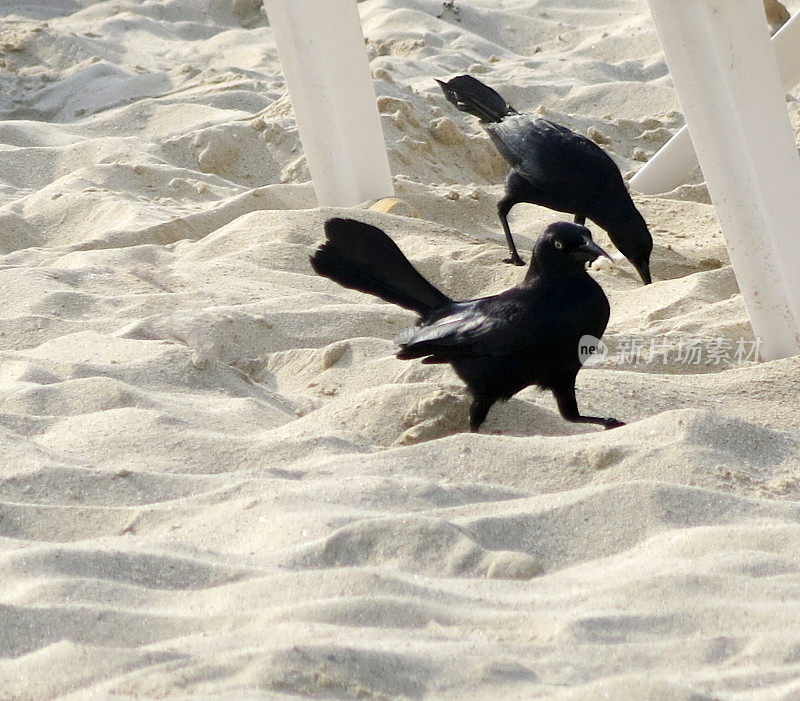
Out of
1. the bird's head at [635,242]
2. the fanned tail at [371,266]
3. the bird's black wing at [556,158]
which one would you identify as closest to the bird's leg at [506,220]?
the bird's black wing at [556,158]

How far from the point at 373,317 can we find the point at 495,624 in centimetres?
200

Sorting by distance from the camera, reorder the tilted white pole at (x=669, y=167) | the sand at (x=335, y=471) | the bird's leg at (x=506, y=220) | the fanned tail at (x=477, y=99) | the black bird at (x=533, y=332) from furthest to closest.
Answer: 1. the tilted white pole at (x=669, y=167)
2. the fanned tail at (x=477, y=99)
3. the bird's leg at (x=506, y=220)
4. the black bird at (x=533, y=332)
5. the sand at (x=335, y=471)

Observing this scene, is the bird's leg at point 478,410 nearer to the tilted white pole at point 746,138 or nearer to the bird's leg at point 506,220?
the tilted white pole at point 746,138

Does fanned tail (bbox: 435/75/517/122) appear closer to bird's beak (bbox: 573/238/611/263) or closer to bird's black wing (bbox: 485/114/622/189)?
bird's black wing (bbox: 485/114/622/189)

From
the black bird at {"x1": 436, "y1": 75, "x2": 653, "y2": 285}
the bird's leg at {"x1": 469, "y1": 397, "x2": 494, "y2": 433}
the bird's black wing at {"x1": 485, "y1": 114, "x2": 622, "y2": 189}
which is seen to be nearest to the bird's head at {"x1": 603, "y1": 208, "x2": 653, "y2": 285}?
the black bird at {"x1": 436, "y1": 75, "x2": 653, "y2": 285}

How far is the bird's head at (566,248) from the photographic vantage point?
2840 mm

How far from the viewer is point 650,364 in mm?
3363

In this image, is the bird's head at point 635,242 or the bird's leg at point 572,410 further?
the bird's head at point 635,242

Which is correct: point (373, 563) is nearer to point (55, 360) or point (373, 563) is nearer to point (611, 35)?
point (55, 360)

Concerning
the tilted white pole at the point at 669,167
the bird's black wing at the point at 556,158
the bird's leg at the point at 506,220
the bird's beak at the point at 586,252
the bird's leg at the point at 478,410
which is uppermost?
the bird's beak at the point at 586,252

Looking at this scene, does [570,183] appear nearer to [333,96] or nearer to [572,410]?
[333,96]

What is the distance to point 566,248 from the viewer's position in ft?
9.36

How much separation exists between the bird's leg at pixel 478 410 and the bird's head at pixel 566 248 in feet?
1.28

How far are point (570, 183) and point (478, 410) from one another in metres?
2.09
